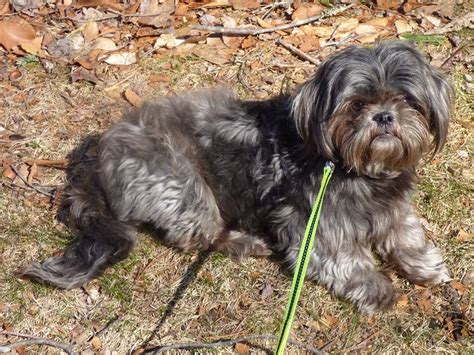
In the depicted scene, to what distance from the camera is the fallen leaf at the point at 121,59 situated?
277 inches

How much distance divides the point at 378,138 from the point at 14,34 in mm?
4638

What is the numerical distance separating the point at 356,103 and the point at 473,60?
3150 mm

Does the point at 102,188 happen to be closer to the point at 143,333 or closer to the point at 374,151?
the point at 143,333

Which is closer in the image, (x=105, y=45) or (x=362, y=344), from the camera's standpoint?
(x=362, y=344)

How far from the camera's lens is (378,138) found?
13.7ft

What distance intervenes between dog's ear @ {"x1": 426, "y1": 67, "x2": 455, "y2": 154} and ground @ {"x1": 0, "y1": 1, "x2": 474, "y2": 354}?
4.54 feet

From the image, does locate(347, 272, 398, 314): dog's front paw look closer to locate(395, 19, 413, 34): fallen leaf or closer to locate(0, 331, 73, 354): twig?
locate(0, 331, 73, 354): twig

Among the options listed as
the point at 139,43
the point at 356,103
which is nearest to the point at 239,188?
the point at 356,103

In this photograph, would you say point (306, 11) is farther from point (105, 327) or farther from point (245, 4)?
point (105, 327)

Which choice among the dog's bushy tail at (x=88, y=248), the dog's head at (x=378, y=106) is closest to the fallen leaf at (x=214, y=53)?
the dog's bushy tail at (x=88, y=248)

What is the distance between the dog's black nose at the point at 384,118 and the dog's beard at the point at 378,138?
0.03m

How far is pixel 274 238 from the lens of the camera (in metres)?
5.39

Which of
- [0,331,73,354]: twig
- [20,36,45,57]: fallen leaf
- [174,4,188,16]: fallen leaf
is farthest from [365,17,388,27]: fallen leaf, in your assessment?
[0,331,73,354]: twig

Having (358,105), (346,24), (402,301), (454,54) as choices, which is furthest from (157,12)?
(402,301)
